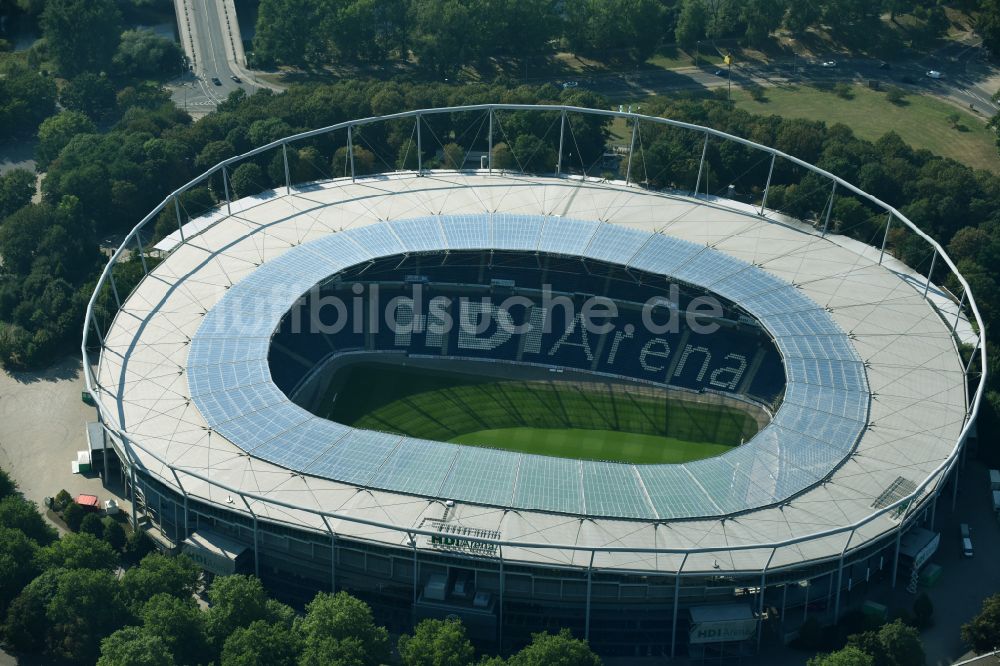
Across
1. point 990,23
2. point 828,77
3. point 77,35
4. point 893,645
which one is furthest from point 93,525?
point 990,23

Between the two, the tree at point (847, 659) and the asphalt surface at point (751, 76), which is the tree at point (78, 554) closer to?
the tree at point (847, 659)

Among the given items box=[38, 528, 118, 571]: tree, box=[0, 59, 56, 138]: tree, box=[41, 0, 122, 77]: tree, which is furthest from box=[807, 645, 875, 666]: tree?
box=[41, 0, 122, 77]: tree

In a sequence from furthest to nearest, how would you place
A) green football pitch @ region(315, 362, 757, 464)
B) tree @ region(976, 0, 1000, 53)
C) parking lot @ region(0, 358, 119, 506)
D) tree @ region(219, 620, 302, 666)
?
1. tree @ region(976, 0, 1000, 53)
2. green football pitch @ region(315, 362, 757, 464)
3. parking lot @ region(0, 358, 119, 506)
4. tree @ region(219, 620, 302, 666)

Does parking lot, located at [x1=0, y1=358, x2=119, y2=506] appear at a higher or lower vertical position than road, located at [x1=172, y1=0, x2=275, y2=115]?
lower

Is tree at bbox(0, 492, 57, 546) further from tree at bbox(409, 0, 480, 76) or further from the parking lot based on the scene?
tree at bbox(409, 0, 480, 76)

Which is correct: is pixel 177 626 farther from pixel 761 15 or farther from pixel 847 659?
pixel 761 15

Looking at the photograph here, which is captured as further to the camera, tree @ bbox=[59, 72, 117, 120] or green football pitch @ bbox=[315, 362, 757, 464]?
tree @ bbox=[59, 72, 117, 120]

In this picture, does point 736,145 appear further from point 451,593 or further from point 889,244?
point 451,593
